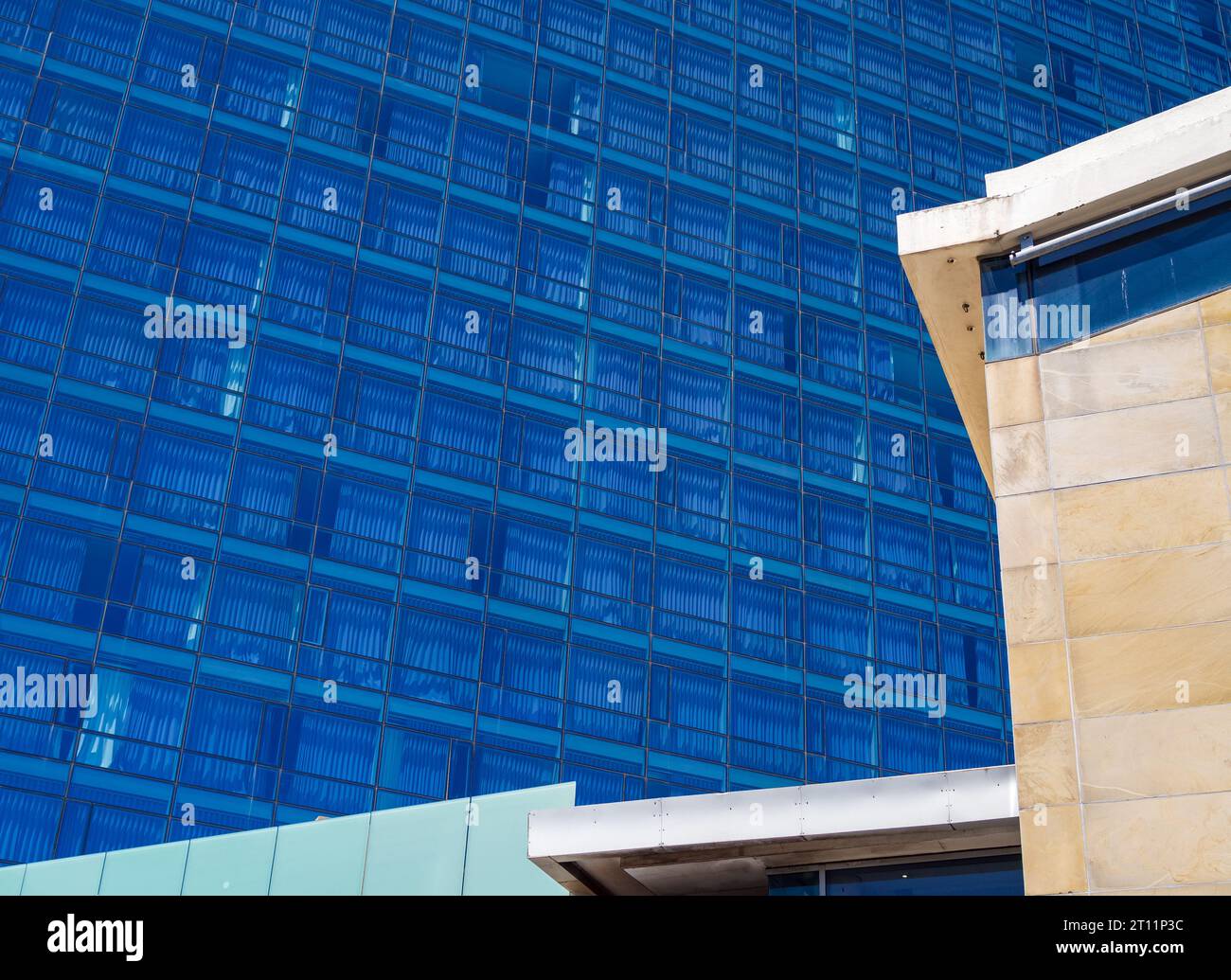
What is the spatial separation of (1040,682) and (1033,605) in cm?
79

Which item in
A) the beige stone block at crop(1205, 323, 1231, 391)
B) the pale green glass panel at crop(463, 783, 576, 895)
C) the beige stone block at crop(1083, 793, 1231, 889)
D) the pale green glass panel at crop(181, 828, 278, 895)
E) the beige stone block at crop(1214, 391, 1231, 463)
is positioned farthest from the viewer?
the pale green glass panel at crop(181, 828, 278, 895)

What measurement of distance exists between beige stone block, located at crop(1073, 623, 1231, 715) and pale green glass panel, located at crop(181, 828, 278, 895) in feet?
43.8

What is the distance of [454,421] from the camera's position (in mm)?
63469

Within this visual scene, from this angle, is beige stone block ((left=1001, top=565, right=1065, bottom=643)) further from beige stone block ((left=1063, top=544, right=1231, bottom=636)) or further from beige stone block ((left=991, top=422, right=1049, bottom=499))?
beige stone block ((left=991, top=422, right=1049, bottom=499))

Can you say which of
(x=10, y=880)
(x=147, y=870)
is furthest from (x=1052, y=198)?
(x=10, y=880)

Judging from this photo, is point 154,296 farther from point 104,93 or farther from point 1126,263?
point 1126,263

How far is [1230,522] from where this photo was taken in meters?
15.2

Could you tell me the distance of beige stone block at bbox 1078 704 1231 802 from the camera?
47.0 ft

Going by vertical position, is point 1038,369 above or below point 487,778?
below

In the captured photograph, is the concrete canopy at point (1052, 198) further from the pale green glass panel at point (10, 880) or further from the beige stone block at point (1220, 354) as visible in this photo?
the pale green glass panel at point (10, 880)

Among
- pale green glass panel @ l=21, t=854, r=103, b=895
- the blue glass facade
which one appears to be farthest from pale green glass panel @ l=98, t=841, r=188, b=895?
the blue glass facade

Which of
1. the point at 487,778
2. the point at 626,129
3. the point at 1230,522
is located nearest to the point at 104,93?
the point at 626,129

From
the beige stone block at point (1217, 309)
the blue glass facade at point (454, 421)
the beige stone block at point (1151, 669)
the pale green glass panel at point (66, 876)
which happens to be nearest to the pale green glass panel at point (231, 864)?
the pale green glass panel at point (66, 876)

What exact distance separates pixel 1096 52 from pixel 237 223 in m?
54.3
